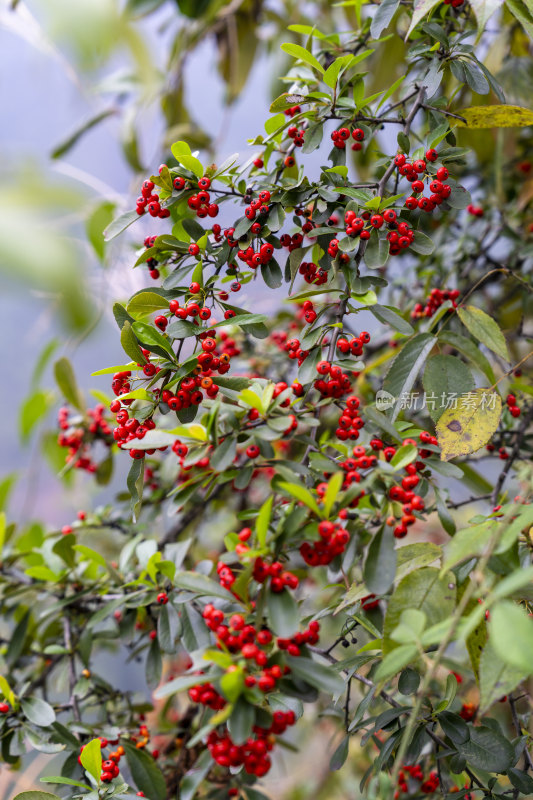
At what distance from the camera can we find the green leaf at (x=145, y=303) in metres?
0.58

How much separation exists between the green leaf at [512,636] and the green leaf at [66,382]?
2.77ft

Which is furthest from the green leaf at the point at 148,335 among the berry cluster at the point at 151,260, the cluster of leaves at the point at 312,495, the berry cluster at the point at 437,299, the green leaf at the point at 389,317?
the berry cluster at the point at 437,299

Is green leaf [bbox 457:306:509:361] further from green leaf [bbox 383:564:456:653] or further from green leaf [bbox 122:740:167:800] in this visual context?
green leaf [bbox 122:740:167:800]

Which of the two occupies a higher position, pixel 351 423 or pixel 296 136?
pixel 296 136

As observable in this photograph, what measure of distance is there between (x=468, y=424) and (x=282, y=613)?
1.02ft

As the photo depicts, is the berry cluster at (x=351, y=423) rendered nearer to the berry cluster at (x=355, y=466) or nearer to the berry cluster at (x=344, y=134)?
the berry cluster at (x=355, y=466)

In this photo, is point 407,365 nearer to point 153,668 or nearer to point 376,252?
point 376,252

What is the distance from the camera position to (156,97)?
56.9 inches

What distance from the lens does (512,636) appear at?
357 mm

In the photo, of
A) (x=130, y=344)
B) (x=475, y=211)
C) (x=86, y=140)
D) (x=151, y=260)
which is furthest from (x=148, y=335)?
(x=86, y=140)

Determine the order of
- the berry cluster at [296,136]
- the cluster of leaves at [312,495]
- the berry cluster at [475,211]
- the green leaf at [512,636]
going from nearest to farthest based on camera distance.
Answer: the green leaf at [512,636], the cluster of leaves at [312,495], the berry cluster at [296,136], the berry cluster at [475,211]

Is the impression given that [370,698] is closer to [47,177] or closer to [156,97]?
[47,177]

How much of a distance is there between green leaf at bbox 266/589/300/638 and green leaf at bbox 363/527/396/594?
0.06 meters

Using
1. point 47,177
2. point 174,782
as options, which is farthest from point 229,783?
point 47,177
